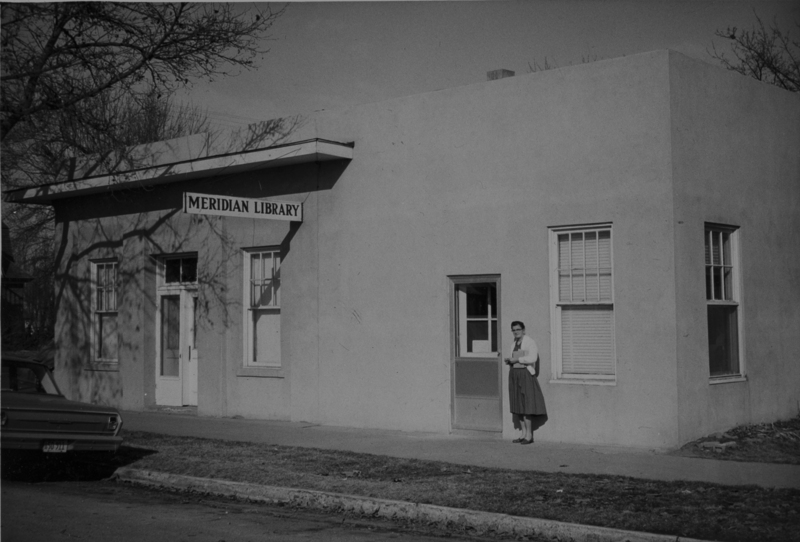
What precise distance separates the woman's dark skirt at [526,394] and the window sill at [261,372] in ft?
16.4

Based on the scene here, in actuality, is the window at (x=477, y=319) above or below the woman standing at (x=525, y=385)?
above

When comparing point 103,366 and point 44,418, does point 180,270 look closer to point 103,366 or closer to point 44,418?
point 103,366

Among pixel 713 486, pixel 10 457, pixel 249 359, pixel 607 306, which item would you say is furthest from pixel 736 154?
pixel 10 457

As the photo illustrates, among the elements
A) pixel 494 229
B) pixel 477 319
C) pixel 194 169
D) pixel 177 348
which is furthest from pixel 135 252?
pixel 494 229

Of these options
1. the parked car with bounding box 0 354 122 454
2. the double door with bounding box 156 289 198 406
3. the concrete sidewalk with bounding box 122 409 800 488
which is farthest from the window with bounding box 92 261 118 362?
the parked car with bounding box 0 354 122 454

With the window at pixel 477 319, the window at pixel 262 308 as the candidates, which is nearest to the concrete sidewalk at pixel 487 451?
the window at pixel 262 308

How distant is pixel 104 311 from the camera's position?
783 inches

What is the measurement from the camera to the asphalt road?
7789 mm

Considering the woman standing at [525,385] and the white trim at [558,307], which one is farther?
the woman standing at [525,385]

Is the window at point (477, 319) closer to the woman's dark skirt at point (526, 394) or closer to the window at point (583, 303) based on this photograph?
the woman's dark skirt at point (526, 394)

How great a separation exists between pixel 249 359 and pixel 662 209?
8.47m

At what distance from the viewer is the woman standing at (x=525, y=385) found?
41.9 feet

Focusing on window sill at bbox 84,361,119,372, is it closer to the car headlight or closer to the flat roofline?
the flat roofline

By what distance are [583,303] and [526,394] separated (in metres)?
1.54
